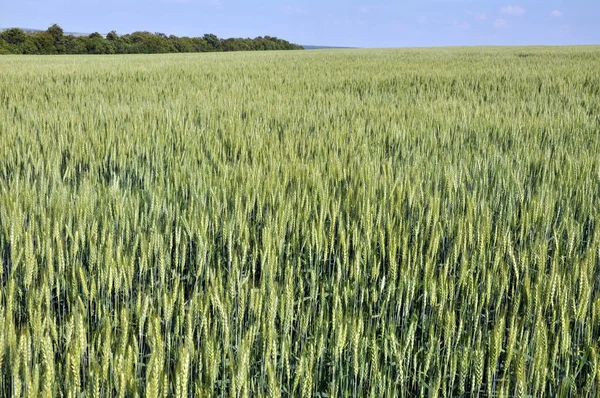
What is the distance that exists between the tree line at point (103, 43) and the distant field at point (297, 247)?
30.1m

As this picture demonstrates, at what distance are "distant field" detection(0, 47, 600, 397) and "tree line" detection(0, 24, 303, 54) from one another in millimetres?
30093

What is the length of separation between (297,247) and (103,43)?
3621 centimetres

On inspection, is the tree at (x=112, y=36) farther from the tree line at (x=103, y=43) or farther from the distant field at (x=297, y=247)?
the distant field at (x=297, y=247)

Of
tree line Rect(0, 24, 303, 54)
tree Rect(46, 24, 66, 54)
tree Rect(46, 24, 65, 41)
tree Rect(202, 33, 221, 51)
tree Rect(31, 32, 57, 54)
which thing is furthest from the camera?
tree Rect(202, 33, 221, 51)

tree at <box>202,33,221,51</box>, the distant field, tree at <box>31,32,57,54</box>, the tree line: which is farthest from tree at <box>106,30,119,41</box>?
the distant field

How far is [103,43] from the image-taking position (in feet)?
114

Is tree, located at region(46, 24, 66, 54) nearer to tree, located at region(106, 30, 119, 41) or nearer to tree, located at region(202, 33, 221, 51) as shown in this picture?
tree, located at region(106, 30, 119, 41)

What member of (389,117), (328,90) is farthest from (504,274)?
(328,90)

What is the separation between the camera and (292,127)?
154 inches

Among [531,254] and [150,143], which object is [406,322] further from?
[150,143]

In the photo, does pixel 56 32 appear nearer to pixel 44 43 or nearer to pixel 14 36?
pixel 44 43

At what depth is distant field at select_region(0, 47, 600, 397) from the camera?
3.56 ft

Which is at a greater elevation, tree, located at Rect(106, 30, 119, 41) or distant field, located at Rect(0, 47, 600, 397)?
tree, located at Rect(106, 30, 119, 41)

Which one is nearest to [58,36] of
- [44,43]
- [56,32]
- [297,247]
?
[56,32]
